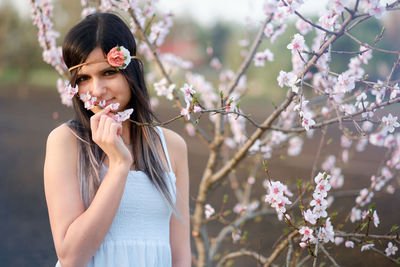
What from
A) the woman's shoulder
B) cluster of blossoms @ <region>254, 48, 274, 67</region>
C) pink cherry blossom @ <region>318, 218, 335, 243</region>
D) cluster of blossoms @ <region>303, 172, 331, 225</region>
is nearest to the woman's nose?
the woman's shoulder

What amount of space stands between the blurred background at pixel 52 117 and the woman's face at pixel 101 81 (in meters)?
0.50

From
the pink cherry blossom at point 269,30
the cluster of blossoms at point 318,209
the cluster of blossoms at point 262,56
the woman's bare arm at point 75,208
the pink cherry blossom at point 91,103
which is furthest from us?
the cluster of blossoms at point 262,56

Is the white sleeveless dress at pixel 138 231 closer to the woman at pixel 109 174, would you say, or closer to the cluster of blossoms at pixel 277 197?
the woman at pixel 109 174

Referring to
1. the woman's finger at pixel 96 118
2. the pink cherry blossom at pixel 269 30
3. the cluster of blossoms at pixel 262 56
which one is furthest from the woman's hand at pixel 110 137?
the cluster of blossoms at pixel 262 56

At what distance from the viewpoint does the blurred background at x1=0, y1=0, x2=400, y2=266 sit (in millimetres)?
3654

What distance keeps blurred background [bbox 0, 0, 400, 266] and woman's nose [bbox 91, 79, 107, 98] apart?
0.54 meters

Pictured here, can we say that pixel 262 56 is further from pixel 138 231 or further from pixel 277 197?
pixel 138 231

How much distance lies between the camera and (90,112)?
1.45m

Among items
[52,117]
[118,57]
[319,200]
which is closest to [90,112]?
[118,57]

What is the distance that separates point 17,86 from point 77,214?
1629cm

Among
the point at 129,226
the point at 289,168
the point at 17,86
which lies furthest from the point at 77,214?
the point at 17,86

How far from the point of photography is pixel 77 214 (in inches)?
48.7

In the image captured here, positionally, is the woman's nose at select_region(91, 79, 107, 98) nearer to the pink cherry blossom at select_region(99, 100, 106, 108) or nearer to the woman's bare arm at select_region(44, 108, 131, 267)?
the pink cherry blossom at select_region(99, 100, 106, 108)

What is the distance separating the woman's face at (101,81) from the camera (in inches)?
51.9
